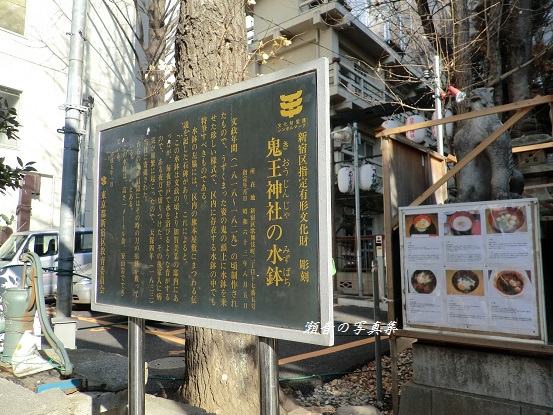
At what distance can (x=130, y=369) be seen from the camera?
309 centimetres

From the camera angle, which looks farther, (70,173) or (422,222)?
(70,173)

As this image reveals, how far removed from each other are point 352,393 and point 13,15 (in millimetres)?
16868

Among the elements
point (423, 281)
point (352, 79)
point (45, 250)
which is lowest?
point (423, 281)

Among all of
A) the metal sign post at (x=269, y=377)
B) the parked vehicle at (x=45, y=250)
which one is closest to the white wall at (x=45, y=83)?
the parked vehicle at (x=45, y=250)

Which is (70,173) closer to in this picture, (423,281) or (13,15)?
(423,281)

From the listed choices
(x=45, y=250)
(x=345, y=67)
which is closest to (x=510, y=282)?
(x=45, y=250)

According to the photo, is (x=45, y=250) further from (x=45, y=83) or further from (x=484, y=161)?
(x=484, y=161)

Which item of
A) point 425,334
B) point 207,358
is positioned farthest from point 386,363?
point 207,358

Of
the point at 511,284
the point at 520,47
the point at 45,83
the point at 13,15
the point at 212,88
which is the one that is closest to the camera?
the point at 511,284

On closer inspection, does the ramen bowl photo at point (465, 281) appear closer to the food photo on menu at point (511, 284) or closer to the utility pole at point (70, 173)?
the food photo on menu at point (511, 284)

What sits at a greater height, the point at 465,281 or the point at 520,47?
the point at 520,47

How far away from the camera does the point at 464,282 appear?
4.22 metres

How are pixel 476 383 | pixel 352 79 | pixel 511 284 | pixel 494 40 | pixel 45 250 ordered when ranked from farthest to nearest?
pixel 352 79 < pixel 45 250 < pixel 494 40 < pixel 476 383 < pixel 511 284

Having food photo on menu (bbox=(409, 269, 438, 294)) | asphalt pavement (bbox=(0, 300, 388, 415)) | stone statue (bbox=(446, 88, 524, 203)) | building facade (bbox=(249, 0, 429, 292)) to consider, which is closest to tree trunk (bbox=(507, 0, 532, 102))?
building facade (bbox=(249, 0, 429, 292))
